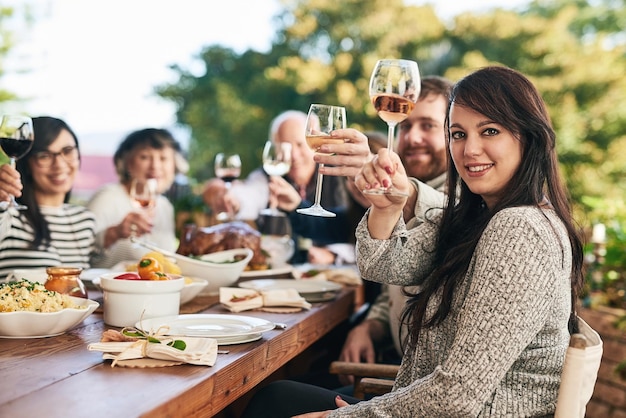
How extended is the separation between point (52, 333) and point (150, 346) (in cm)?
38

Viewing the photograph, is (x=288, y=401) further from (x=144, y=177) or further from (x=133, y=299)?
(x=144, y=177)

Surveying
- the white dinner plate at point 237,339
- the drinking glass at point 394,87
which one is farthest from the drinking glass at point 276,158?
the white dinner plate at point 237,339

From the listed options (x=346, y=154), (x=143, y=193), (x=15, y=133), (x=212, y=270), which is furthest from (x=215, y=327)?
(x=143, y=193)

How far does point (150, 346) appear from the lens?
1.59 m

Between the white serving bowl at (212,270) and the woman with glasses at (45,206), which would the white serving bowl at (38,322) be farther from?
the woman with glasses at (45,206)

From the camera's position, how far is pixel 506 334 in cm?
149

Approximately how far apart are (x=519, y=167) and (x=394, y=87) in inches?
15.1

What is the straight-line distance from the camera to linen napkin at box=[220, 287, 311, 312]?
7.63 ft

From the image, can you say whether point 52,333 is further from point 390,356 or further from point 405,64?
point 390,356

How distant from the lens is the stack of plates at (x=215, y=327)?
70.7 inches

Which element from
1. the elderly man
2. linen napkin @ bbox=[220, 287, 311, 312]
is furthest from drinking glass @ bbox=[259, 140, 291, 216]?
linen napkin @ bbox=[220, 287, 311, 312]

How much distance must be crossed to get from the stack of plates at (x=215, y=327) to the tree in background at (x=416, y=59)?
29.3 feet

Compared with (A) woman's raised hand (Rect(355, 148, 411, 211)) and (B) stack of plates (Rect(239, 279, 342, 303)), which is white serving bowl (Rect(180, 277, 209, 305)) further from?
(A) woman's raised hand (Rect(355, 148, 411, 211))

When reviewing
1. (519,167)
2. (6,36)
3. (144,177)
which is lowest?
(144,177)
